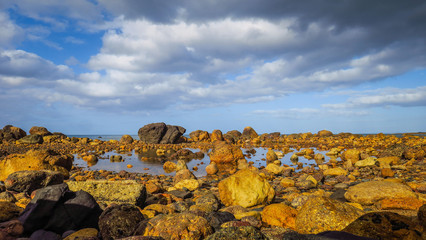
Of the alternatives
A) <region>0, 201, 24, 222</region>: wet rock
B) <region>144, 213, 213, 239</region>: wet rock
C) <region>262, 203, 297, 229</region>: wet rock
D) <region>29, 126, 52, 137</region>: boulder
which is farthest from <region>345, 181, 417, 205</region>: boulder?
<region>29, 126, 52, 137</region>: boulder

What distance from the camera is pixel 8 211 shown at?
553cm

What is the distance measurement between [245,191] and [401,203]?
443 centimetres

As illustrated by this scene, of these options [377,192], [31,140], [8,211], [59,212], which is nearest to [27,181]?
[8,211]

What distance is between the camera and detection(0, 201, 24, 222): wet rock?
5.40m

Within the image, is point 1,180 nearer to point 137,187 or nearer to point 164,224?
point 137,187

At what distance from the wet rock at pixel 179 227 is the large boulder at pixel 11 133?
44441 mm

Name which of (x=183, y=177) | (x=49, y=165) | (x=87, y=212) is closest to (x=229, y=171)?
(x=183, y=177)

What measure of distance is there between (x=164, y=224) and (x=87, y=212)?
7.57 feet

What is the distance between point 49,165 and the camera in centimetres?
1172

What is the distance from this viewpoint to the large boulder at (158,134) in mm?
40750

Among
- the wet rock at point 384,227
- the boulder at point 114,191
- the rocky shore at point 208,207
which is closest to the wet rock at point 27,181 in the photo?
the rocky shore at point 208,207

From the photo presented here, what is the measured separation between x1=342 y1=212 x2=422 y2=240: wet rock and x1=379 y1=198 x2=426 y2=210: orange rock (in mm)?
3345

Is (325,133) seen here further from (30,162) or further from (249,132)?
(30,162)

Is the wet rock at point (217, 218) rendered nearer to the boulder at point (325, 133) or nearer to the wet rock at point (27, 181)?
the wet rock at point (27, 181)
